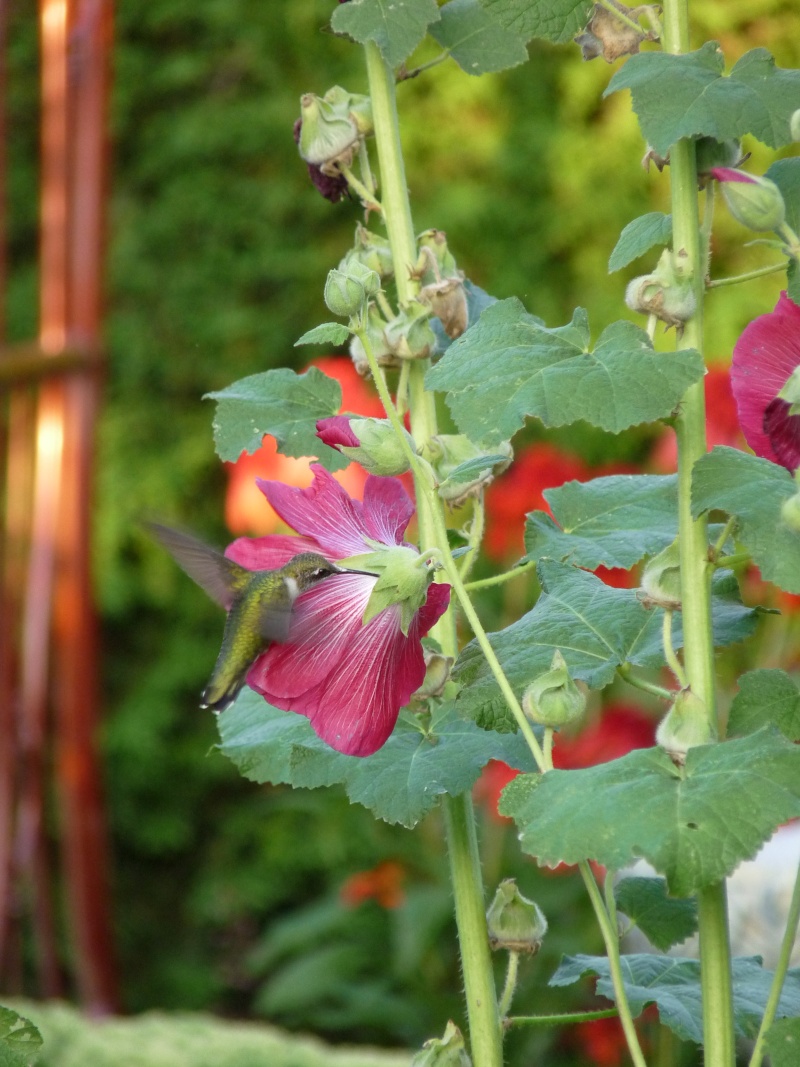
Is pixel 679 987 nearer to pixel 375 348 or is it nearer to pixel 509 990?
pixel 509 990

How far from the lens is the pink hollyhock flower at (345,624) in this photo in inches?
17.2

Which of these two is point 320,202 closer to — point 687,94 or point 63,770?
point 63,770

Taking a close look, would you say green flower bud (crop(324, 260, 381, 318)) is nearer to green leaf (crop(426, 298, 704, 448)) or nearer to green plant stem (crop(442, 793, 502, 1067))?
green leaf (crop(426, 298, 704, 448))

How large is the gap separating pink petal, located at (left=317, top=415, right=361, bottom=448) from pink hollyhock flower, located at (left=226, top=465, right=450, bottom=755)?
3 centimetres

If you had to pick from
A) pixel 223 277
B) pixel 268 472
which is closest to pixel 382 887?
pixel 268 472

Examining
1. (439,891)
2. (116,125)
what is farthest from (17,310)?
(439,891)

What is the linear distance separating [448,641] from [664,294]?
0.17 m

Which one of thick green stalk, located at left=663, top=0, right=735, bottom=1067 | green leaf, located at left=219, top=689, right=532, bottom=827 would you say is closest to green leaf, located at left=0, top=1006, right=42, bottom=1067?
green leaf, located at left=219, top=689, right=532, bottom=827

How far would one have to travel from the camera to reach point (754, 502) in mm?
391

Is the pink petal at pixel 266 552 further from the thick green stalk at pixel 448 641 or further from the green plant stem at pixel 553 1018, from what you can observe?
the green plant stem at pixel 553 1018

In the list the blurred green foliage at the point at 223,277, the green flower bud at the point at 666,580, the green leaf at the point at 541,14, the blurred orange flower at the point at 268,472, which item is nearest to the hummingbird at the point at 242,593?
the green flower bud at the point at 666,580

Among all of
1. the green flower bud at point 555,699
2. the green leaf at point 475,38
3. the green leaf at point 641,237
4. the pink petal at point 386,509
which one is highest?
the green leaf at point 475,38

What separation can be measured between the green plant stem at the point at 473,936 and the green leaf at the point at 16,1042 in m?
0.15

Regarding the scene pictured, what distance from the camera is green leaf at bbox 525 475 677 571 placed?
507mm
